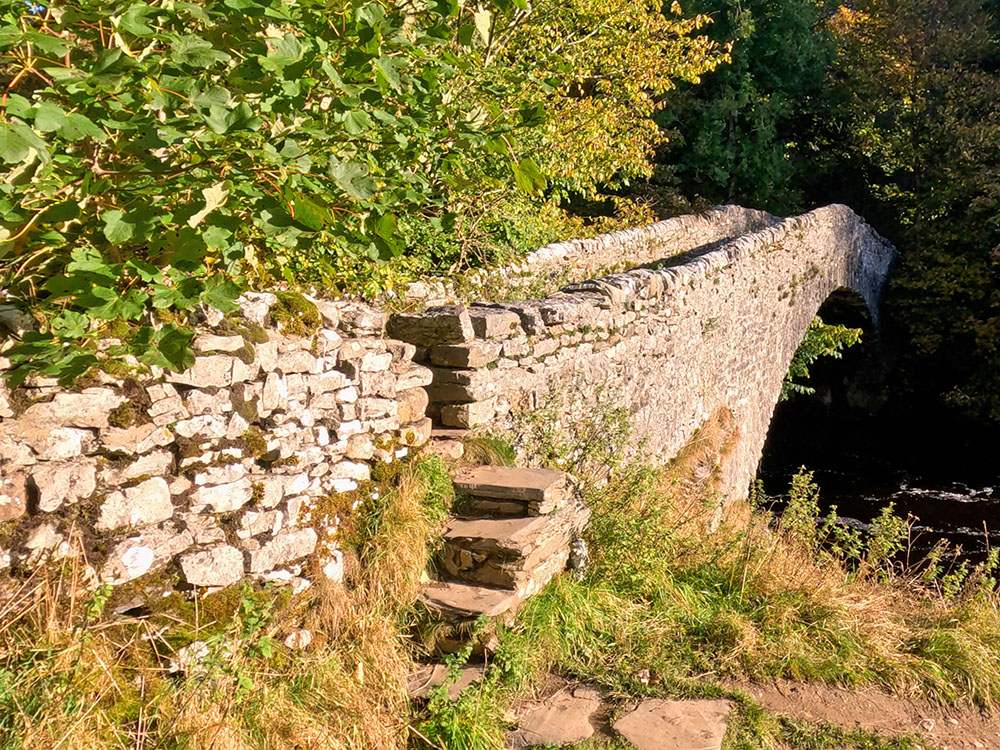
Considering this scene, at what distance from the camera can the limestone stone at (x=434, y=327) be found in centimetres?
489

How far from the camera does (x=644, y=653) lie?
4.23 m

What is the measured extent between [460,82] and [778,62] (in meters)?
15.3

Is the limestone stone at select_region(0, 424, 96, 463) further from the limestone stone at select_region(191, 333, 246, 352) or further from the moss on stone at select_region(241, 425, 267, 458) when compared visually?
the moss on stone at select_region(241, 425, 267, 458)

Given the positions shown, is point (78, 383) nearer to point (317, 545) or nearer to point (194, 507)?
point (194, 507)

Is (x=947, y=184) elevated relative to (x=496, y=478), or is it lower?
elevated

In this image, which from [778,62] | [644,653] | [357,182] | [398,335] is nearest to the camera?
[357,182]

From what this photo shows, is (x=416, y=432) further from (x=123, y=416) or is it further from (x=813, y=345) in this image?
(x=813, y=345)

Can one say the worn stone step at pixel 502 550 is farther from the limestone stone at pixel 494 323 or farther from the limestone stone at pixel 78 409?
the limestone stone at pixel 78 409

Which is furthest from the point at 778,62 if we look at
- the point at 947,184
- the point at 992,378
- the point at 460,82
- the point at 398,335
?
the point at 398,335

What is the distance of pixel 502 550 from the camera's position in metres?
4.11

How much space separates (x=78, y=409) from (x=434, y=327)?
2406 mm

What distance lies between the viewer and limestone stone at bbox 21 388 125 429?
274 centimetres

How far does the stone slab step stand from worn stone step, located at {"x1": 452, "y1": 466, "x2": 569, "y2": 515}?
0.50 m

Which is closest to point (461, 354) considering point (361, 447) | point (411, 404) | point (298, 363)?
point (411, 404)
